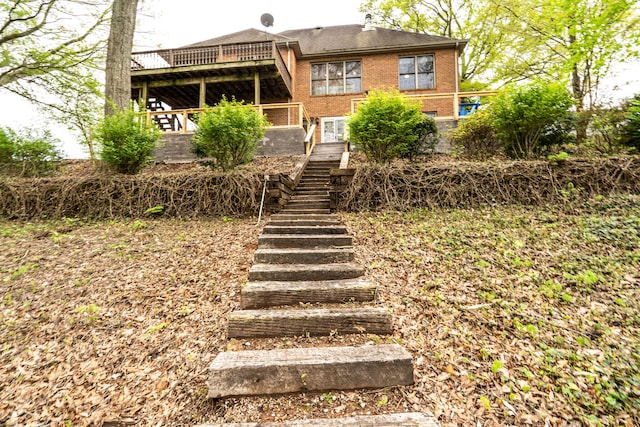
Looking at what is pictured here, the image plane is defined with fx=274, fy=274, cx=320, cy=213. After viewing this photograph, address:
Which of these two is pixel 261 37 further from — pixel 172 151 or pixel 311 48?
pixel 172 151

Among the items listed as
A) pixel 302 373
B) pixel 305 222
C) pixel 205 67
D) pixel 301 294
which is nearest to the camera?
pixel 302 373

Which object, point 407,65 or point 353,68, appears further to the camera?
point 353,68

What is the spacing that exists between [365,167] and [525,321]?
13.0 feet

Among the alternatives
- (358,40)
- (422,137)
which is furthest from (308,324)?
(358,40)

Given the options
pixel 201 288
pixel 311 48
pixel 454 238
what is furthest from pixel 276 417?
pixel 311 48

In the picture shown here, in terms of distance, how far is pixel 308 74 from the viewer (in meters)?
15.7

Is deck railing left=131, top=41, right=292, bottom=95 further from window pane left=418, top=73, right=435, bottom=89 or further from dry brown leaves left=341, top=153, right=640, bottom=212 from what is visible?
dry brown leaves left=341, top=153, right=640, bottom=212

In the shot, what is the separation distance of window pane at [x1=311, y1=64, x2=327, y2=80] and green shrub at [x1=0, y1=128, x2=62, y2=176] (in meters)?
12.2

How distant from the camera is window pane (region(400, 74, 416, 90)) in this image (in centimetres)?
1500

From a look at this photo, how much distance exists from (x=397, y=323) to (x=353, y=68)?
15919mm

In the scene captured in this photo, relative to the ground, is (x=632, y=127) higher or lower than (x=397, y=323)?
higher

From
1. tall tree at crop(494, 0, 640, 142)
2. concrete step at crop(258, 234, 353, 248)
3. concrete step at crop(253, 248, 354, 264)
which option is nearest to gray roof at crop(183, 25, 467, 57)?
tall tree at crop(494, 0, 640, 142)

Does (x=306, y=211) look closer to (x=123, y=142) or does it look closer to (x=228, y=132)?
(x=228, y=132)

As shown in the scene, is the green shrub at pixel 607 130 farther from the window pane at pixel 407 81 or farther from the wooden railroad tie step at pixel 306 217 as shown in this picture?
the window pane at pixel 407 81
